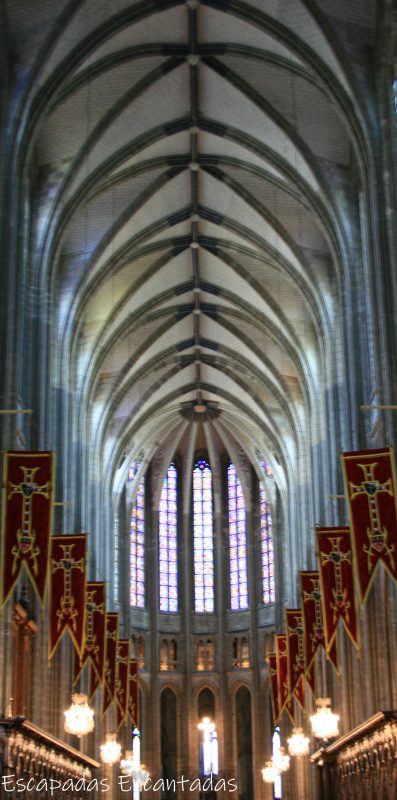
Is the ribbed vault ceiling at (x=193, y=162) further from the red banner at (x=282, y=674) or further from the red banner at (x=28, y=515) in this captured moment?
the red banner at (x=28, y=515)

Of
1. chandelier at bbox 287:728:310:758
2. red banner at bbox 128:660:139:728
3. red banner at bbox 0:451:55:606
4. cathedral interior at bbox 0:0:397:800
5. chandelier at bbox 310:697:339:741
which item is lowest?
chandelier at bbox 310:697:339:741

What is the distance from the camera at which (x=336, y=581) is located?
1180 inches

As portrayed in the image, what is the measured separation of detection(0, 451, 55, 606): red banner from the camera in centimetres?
2350

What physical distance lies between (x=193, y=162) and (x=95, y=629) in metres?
16.5

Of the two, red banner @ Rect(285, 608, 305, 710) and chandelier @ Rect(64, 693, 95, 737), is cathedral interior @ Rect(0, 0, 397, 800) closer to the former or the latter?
chandelier @ Rect(64, 693, 95, 737)

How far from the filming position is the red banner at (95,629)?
3506 centimetres

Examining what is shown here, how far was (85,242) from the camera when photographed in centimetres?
4219

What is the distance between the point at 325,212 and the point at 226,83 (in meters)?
5.02

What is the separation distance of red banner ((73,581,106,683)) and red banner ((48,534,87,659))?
4.51 metres

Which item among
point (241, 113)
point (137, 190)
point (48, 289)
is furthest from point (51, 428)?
point (241, 113)

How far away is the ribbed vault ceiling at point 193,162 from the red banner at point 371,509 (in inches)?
411

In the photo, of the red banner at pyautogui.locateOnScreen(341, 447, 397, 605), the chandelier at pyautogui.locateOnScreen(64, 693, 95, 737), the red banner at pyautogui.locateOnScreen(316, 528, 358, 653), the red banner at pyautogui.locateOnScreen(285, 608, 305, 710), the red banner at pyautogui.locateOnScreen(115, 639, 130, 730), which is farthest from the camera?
the red banner at pyautogui.locateOnScreen(115, 639, 130, 730)

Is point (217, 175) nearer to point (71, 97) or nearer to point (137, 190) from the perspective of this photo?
point (137, 190)

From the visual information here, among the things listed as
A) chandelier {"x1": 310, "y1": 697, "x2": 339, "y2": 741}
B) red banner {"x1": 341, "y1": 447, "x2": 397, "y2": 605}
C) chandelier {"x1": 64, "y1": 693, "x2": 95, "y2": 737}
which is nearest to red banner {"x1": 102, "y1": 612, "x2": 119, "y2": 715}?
chandelier {"x1": 64, "y1": 693, "x2": 95, "y2": 737}
